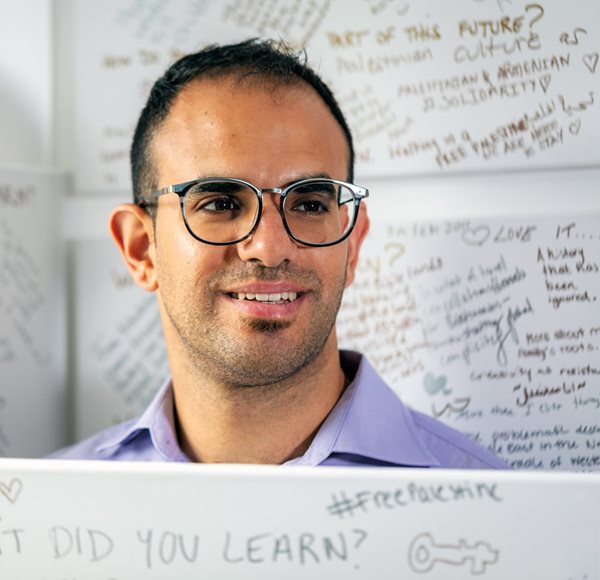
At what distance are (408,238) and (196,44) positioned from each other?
0.74 metres

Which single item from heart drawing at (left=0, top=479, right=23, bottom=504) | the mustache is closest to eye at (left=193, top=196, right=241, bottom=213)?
the mustache

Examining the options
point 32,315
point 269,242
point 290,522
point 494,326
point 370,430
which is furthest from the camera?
point 32,315

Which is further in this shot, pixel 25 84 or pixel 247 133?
pixel 25 84

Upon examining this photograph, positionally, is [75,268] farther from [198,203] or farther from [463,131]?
[463,131]


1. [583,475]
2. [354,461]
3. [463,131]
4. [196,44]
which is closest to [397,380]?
[354,461]

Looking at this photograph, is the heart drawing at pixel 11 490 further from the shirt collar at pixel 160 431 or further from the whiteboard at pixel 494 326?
the whiteboard at pixel 494 326

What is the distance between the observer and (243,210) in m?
1.33

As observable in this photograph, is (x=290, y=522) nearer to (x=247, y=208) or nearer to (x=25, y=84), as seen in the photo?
(x=247, y=208)

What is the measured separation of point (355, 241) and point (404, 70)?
50cm

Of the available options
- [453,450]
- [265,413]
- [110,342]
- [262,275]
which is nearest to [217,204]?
[262,275]

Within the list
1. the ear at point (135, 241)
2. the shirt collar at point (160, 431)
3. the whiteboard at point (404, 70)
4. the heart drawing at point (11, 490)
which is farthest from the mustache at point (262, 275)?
the whiteboard at point (404, 70)

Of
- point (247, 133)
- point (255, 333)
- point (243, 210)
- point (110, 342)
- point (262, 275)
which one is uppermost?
→ point (247, 133)

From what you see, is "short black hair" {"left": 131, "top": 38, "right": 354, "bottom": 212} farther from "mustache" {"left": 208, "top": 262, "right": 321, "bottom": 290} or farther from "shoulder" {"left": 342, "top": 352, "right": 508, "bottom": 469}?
"shoulder" {"left": 342, "top": 352, "right": 508, "bottom": 469}

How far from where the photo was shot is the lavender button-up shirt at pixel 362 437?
53.9 inches
